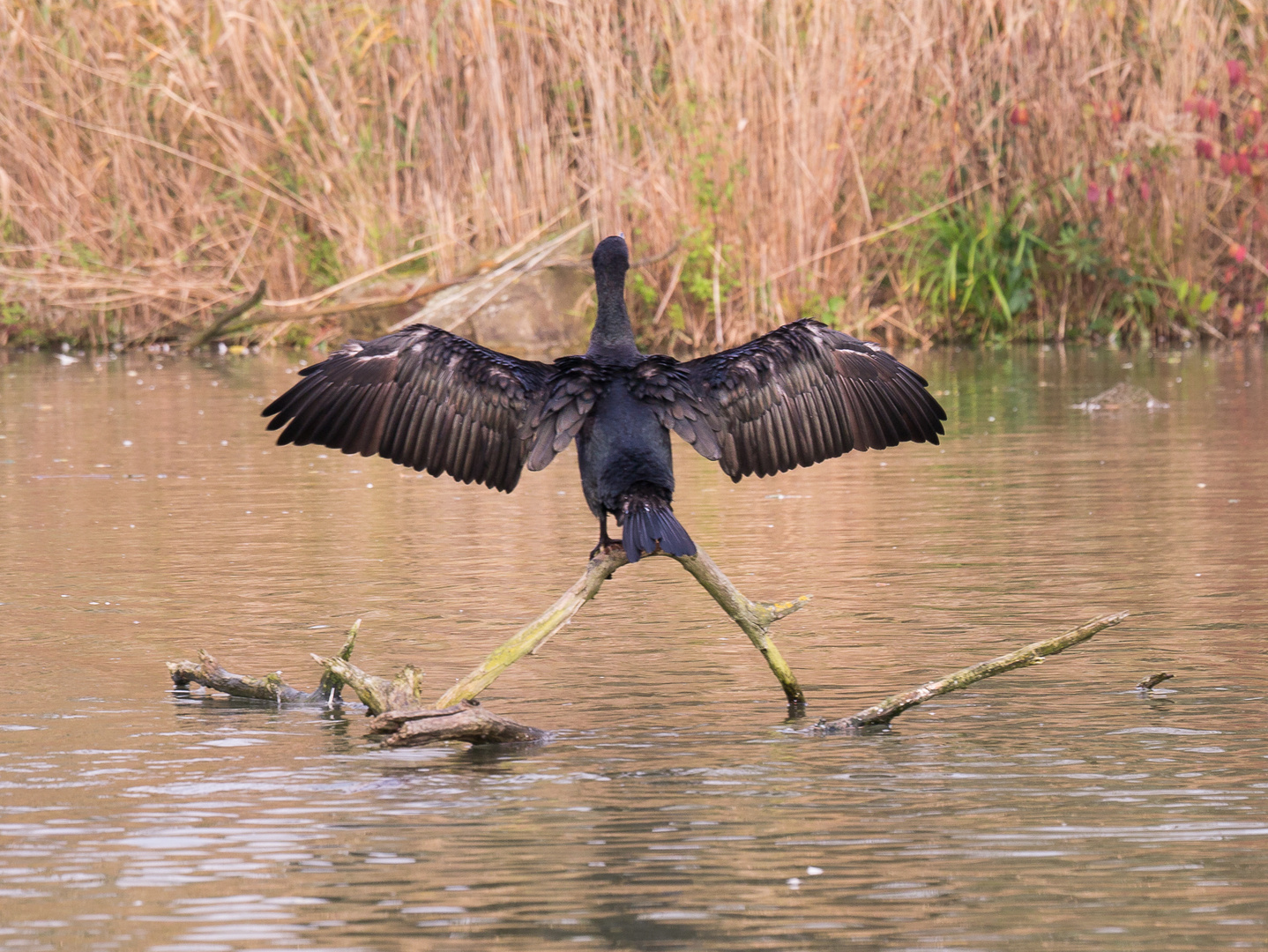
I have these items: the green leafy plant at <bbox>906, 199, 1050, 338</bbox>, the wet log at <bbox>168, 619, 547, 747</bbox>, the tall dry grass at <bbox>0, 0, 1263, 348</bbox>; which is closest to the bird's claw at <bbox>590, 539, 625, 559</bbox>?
the wet log at <bbox>168, 619, 547, 747</bbox>

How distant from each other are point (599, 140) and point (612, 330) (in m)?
10.5

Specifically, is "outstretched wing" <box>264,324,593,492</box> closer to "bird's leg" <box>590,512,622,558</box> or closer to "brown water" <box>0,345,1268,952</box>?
"bird's leg" <box>590,512,622,558</box>

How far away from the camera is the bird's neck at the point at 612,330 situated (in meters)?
5.62

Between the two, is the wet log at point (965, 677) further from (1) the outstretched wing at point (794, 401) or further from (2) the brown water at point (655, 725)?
(1) the outstretched wing at point (794, 401)

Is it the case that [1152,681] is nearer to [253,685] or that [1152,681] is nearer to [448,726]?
[448,726]

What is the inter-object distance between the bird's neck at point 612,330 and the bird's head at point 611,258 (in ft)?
0.06

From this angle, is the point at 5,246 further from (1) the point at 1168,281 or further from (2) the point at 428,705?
(2) the point at 428,705

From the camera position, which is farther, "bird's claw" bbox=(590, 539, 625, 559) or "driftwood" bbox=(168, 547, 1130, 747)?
"bird's claw" bbox=(590, 539, 625, 559)

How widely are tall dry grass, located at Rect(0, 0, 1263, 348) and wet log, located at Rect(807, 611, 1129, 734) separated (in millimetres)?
10177

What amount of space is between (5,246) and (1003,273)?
8388mm

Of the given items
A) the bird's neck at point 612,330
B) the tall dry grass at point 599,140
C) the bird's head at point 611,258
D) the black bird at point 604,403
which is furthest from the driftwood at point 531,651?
the tall dry grass at point 599,140

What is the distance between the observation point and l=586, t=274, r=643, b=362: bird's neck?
5625 mm

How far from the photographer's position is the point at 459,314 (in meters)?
16.7

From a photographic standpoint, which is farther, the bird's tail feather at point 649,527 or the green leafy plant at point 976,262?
the green leafy plant at point 976,262
